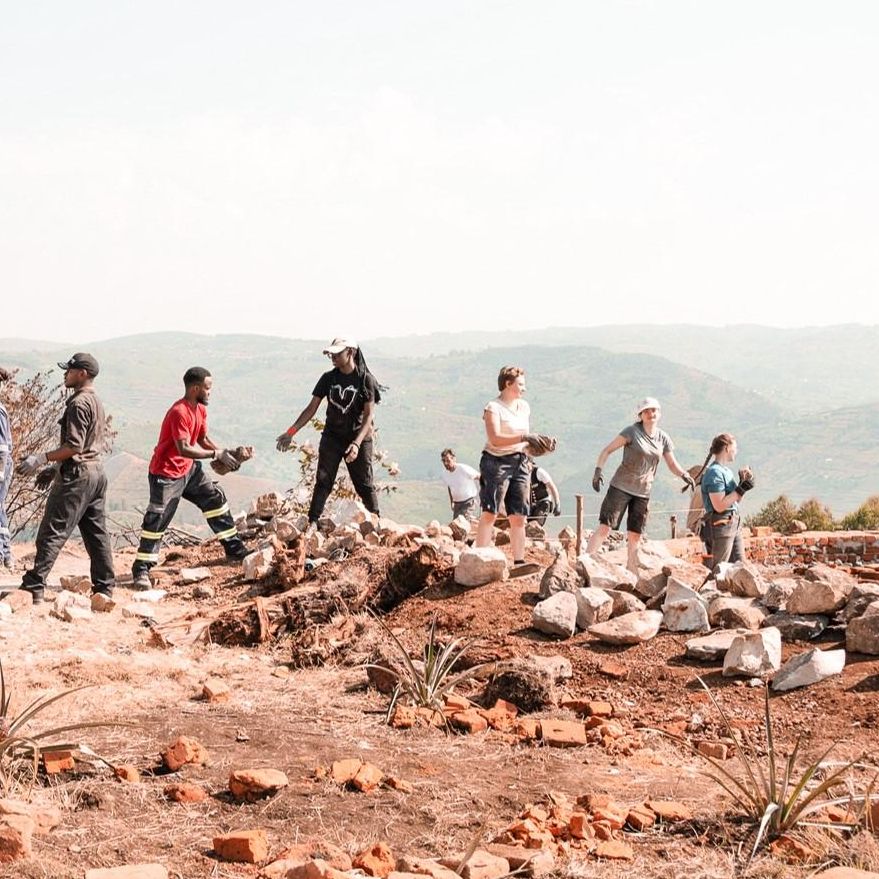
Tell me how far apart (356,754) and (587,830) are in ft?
4.39

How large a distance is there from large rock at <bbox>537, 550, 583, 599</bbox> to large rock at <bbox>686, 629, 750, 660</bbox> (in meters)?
1.16

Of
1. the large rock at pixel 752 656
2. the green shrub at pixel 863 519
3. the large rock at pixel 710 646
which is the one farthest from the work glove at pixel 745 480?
the green shrub at pixel 863 519

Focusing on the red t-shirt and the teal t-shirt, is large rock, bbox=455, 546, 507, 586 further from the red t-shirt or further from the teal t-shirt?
the red t-shirt

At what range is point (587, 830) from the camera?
4.42 metres

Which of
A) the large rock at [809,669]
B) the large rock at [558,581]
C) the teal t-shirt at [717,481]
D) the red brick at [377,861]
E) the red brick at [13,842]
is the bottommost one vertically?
the red brick at [377,861]

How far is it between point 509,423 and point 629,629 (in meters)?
2.29

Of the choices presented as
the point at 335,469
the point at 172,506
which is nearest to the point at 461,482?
the point at 335,469

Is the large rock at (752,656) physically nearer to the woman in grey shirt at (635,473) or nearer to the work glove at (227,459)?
the woman in grey shirt at (635,473)

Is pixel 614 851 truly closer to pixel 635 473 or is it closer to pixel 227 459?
pixel 635 473

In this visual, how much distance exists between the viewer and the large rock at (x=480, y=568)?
8602 mm

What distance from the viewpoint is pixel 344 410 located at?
34.3ft

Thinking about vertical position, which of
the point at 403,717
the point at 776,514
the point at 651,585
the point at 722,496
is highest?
the point at 722,496

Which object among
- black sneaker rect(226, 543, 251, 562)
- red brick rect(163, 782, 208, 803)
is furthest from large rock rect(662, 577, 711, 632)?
black sneaker rect(226, 543, 251, 562)

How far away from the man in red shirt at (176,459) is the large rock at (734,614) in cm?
449
